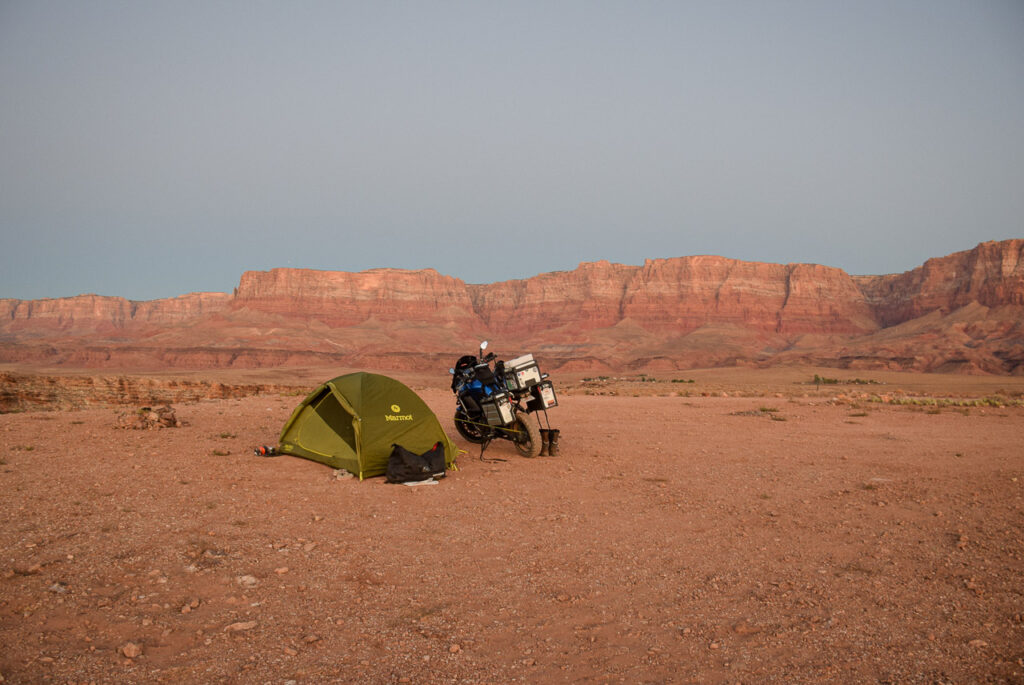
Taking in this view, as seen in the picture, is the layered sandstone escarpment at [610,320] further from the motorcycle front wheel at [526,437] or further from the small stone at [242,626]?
the small stone at [242,626]

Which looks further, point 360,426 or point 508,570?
point 360,426

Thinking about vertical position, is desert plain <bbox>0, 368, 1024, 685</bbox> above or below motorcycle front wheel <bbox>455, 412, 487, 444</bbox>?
below

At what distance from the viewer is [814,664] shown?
3.96 m

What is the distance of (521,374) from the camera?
38.2 ft

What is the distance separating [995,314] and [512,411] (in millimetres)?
115229

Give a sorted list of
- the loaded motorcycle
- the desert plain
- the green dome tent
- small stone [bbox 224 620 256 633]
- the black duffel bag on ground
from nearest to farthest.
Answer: the desert plain, small stone [bbox 224 620 256 633], the black duffel bag on ground, the green dome tent, the loaded motorcycle

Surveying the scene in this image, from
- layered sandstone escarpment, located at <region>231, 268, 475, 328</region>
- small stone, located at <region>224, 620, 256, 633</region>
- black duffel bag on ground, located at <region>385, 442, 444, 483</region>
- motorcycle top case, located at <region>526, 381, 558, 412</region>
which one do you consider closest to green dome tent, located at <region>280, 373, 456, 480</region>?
black duffel bag on ground, located at <region>385, 442, 444, 483</region>

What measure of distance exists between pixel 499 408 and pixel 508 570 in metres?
5.77

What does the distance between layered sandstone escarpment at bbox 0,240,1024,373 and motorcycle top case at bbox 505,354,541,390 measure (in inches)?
2983

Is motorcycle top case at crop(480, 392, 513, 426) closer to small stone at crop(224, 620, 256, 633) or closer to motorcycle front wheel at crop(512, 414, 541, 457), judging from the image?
motorcycle front wheel at crop(512, 414, 541, 457)

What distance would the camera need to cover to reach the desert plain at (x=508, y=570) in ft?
13.1

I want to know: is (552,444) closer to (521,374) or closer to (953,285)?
(521,374)

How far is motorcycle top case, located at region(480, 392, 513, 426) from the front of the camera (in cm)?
1141

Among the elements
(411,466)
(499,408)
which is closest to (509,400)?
(499,408)
